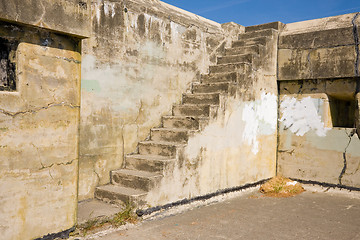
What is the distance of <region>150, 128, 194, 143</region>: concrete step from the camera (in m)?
4.85

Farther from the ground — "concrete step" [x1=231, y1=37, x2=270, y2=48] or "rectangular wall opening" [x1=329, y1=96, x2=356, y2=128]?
"concrete step" [x1=231, y1=37, x2=270, y2=48]

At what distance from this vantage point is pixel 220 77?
5891 millimetres

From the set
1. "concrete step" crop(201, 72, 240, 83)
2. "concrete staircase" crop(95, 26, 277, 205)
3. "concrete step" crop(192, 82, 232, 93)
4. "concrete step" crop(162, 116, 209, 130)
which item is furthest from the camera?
"concrete step" crop(201, 72, 240, 83)

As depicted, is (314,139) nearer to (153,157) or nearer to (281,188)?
(281,188)

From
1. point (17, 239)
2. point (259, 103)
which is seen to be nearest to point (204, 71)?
point (259, 103)

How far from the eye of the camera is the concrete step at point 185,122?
5.00 metres

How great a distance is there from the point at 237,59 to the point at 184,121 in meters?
1.78

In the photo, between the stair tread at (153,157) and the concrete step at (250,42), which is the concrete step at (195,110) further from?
the concrete step at (250,42)

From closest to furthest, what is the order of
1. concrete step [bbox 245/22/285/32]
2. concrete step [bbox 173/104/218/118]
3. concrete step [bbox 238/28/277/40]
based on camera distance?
1. concrete step [bbox 173/104/218/118]
2. concrete step [bbox 238/28/277/40]
3. concrete step [bbox 245/22/285/32]

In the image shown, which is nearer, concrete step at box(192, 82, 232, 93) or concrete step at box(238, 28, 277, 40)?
concrete step at box(192, 82, 232, 93)

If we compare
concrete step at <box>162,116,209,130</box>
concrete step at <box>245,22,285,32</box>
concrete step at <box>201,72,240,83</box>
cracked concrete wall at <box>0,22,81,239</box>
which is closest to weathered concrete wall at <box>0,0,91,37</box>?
cracked concrete wall at <box>0,22,81,239</box>

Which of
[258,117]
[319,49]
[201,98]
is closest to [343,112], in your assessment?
[319,49]

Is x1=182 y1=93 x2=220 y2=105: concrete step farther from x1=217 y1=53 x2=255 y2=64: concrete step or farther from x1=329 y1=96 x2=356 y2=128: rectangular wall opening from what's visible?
x1=329 y1=96 x2=356 y2=128: rectangular wall opening

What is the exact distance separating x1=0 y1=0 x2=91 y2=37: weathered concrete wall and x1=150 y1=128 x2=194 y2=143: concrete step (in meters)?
2.09
